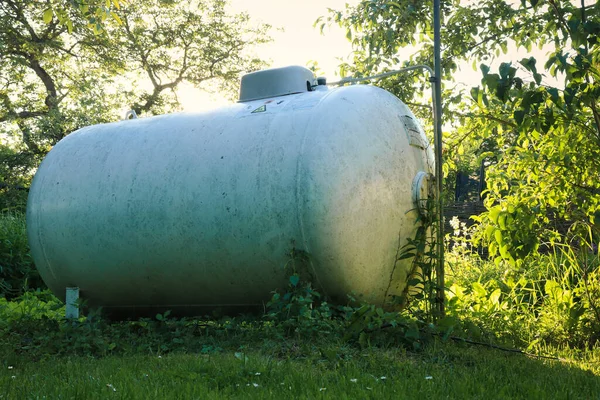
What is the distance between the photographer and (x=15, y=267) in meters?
9.47

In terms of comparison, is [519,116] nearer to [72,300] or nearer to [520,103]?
[520,103]

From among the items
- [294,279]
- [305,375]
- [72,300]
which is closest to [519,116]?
[294,279]

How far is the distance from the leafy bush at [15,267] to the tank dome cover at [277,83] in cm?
478

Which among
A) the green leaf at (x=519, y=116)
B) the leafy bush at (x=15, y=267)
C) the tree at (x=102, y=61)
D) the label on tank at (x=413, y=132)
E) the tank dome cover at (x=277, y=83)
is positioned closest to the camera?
the green leaf at (x=519, y=116)

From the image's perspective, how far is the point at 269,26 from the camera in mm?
24109

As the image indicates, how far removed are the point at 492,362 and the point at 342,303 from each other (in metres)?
1.18

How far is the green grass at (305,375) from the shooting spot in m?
3.26

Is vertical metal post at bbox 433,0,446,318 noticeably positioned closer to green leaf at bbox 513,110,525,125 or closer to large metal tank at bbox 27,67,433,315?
large metal tank at bbox 27,67,433,315

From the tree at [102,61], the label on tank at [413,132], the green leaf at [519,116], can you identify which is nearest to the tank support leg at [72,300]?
the label on tank at [413,132]

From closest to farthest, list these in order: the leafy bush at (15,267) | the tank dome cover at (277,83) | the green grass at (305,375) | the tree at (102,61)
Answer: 1. the green grass at (305,375)
2. the tank dome cover at (277,83)
3. the leafy bush at (15,267)
4. the tree at (102,61)

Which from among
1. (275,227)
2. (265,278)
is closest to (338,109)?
(275,227)

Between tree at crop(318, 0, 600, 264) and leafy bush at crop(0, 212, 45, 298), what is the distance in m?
5.46

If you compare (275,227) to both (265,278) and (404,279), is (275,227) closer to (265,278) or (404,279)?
(265,278)

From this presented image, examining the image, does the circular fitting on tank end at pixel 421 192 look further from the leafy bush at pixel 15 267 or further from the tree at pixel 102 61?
the tree at pixel 102 61
